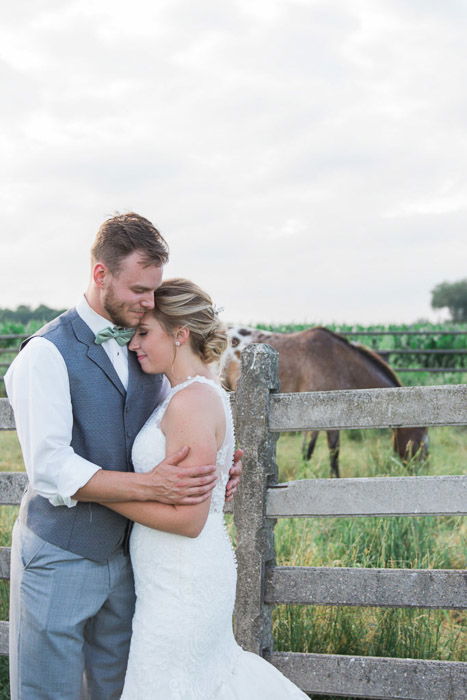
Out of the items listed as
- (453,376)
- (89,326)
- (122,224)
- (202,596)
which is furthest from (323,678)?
(453,376)

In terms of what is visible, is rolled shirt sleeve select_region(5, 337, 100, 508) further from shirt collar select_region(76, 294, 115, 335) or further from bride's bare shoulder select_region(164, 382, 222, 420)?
bride's bare shoulder select_region(164, 382, 222, 420)

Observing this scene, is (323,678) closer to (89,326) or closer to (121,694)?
(121,694)

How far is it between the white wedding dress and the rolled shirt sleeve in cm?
24

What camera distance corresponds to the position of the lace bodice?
8.39 feet

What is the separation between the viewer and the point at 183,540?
8.50ft

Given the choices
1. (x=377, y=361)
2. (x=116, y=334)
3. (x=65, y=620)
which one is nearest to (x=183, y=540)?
(x=65, y=620)

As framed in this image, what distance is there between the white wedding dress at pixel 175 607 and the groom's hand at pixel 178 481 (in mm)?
109

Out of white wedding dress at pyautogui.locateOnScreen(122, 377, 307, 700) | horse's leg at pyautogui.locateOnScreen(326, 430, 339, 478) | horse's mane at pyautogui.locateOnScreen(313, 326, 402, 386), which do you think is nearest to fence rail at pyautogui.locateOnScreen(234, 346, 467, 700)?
white wedding dress at pyautogui.locateOnScreen(122, 377, 307, 700)

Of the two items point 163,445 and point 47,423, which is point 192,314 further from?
point 47,423

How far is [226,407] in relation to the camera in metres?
2.67

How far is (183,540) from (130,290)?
0.84 meters

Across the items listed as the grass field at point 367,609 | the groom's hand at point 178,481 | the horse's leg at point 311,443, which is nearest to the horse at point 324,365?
the horse's leg at point 311,443

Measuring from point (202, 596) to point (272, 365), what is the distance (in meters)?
1.33

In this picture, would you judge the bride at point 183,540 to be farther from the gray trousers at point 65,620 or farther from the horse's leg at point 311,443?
the horse's leg at point 311,443
